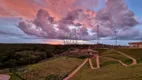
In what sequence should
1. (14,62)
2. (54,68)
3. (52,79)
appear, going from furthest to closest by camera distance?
1. (14,62)
2. (54,68)
3. (52,79)

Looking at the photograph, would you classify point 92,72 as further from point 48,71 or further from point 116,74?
point 48,71

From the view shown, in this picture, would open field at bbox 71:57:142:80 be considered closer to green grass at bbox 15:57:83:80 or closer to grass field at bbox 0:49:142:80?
grass field at bbox 0:49:142:80

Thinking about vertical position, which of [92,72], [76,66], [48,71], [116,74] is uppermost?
[116,74]

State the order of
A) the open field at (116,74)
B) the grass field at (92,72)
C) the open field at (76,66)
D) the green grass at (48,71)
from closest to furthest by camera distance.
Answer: the open field at (116,74)
the grass field at (92,72)
the open field at (76,66)
the green grass at (48,71)

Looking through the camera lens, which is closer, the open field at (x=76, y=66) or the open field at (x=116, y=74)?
the open field at (x=116, y=74)

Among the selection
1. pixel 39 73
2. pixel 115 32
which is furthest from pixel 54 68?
pixel 115 32

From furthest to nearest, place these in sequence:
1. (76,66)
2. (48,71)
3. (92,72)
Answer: (76,66), (48,71), (92,72)

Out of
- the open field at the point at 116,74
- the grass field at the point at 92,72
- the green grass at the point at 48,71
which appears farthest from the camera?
the green grass at the point at 48,71

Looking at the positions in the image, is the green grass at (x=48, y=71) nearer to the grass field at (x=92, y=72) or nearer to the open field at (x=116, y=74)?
the grass field at (x=92, y=72)

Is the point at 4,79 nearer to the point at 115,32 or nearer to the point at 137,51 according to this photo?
the point at 137,51

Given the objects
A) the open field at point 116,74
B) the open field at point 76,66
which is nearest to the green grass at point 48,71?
the open field at point 76,66

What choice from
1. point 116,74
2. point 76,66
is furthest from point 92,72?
point 76,66
